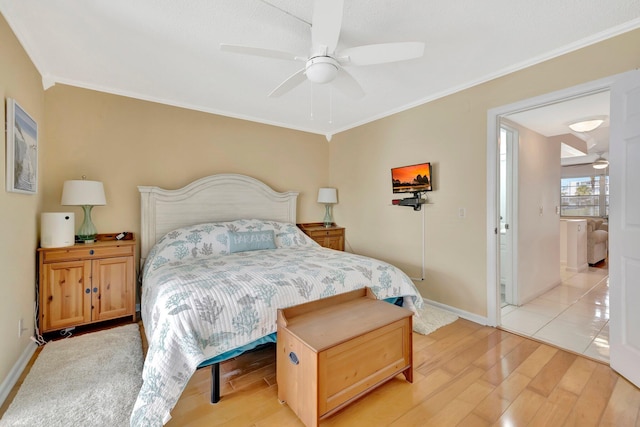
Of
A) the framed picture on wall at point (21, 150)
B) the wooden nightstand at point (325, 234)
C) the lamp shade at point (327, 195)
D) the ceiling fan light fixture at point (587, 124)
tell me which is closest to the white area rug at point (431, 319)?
the wooden nightstand at point (325, 234)

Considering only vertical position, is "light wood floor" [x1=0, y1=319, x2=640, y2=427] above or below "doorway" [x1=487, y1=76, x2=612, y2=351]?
below

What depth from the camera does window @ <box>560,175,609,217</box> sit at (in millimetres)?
7043

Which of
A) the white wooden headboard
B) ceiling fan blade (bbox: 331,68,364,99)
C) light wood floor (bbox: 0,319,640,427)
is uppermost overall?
ceiling fan blade (bbox: 331,68,364,99)

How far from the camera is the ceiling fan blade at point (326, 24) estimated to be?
1.49 meters

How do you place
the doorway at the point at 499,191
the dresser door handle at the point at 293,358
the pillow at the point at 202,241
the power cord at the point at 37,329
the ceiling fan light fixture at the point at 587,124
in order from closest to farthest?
1. the dresser door handle at the point at 293,358
2. the doorway at the point at 499,191
3. the power cord at the point at 37,329
4. the pillow at the point at 202,241
5. the ceiling fan light fixture at the point at 587,124

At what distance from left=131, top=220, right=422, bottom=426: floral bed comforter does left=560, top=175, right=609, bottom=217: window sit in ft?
24.5

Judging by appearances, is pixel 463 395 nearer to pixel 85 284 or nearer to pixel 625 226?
pixel 625 226

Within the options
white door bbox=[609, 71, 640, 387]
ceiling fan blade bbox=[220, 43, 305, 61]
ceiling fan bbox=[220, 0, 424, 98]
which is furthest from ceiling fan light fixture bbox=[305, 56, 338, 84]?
white door bbox=[609, 71, 640, 387]

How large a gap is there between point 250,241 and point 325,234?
151cm

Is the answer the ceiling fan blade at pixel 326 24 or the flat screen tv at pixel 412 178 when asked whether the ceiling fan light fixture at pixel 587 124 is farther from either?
the ceiling fan blade at pixel 326 24

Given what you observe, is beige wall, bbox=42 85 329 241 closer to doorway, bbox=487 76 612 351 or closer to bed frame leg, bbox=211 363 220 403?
bed frame leg, bbox=211 363 220 403

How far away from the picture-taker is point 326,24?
1.62m

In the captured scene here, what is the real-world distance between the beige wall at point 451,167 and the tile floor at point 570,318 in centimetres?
50

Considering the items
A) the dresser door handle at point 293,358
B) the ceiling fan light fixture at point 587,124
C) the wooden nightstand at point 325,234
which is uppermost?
the ceiling fan light fixture at point 587,124
